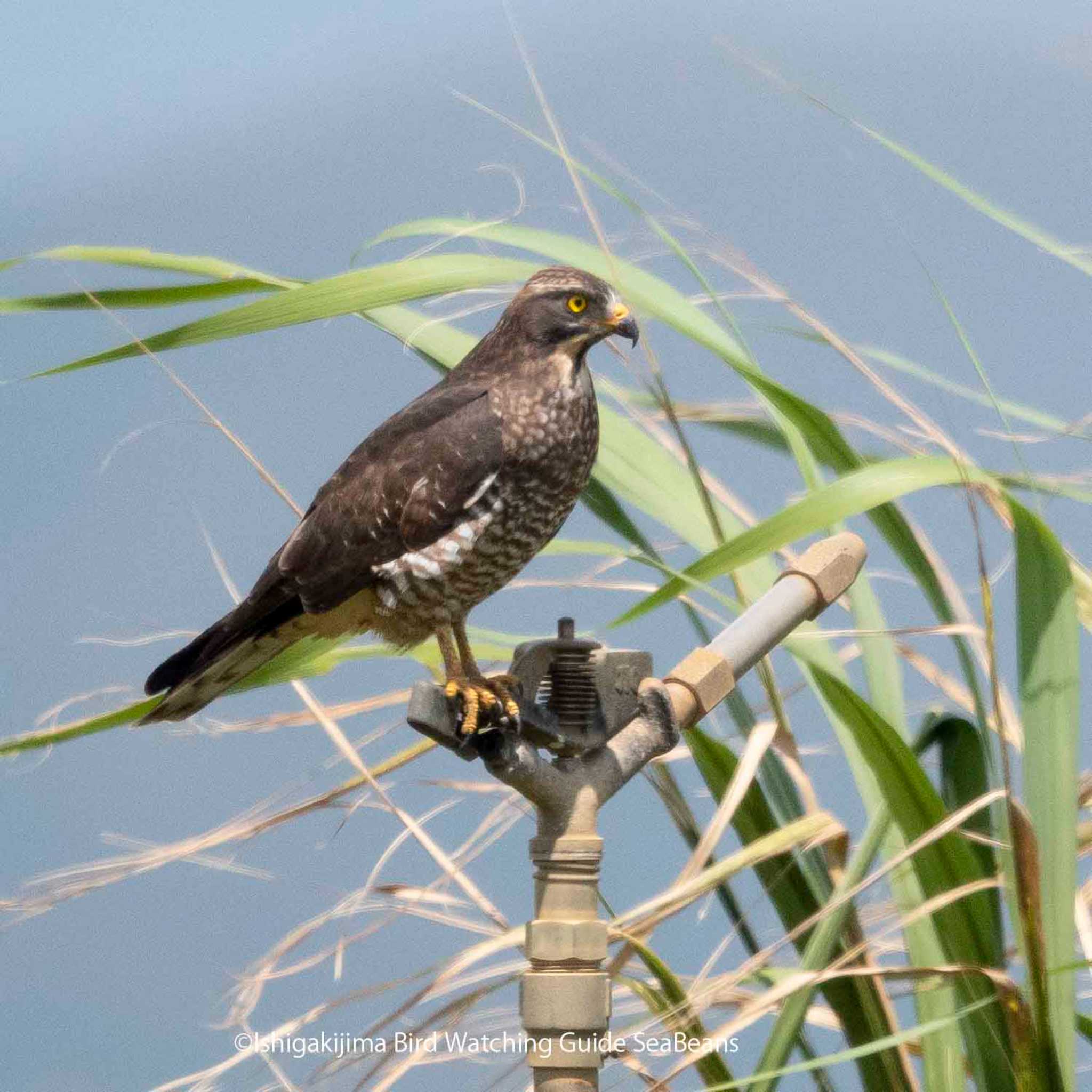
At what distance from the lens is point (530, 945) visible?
1202 mm

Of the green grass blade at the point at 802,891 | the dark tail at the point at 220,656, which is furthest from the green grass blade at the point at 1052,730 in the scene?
the dark tail at the point at 220,656

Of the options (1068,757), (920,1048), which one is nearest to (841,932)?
(920,1048)

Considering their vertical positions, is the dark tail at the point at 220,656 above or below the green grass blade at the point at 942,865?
above

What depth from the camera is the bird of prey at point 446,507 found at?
1474mm

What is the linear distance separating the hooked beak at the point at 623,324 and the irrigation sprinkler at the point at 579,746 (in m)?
0.31

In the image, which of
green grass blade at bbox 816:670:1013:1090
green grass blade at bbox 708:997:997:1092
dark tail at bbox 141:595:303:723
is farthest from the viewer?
dark tail at bbox 141:595:303:723

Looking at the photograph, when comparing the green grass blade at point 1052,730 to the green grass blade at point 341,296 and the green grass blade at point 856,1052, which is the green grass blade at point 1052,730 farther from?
the green grass blade at point 341,296

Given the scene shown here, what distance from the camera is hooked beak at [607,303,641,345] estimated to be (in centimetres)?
154

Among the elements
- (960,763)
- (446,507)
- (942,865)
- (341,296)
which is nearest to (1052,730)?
(942,865)

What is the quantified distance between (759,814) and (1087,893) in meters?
0.34

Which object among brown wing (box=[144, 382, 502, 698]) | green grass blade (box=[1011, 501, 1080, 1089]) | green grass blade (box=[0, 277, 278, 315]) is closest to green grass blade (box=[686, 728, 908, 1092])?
green grass blade (box=[1011, 501, 1080, 1089])

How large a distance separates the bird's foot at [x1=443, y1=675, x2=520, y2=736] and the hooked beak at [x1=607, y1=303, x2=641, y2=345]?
1.42 ft

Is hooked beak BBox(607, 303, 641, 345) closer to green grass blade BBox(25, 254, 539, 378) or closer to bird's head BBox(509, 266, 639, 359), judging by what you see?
bird's head BBox(509, 266, 639, 359)

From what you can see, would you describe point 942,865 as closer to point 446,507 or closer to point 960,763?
point 960,763
